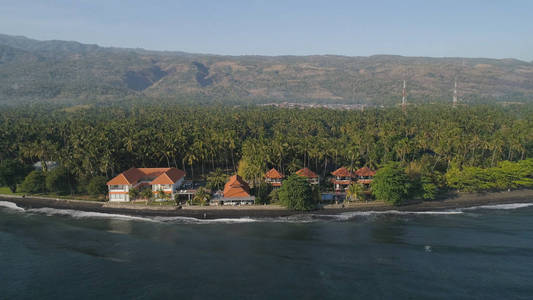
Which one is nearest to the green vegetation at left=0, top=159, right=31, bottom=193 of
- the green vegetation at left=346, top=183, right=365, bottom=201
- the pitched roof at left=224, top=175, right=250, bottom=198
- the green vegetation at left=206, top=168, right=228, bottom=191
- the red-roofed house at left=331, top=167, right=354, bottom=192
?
the green vegetation at left=206, top=168, right=228, bottom=191

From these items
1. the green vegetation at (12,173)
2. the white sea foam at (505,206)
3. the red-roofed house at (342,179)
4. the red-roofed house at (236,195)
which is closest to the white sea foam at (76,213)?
the green vegetation at (12,173)

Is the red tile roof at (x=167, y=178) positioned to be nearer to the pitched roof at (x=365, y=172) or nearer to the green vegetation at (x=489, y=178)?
the pitched roof at (x=365, y=172)

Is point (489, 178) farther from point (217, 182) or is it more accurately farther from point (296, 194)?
point (217, 182)

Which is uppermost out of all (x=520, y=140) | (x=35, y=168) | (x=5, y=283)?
(x=520, y=140)

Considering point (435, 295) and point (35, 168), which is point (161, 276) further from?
point (35, 168)

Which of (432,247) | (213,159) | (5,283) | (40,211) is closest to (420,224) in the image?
(432,247)

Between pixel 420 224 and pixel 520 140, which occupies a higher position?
pixel 520 140

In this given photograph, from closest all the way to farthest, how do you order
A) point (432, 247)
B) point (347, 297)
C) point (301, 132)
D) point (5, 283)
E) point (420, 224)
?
point (347, 297) → point (5, 283) → point (432, 247) → point (420, 224) → point (301, 132)
